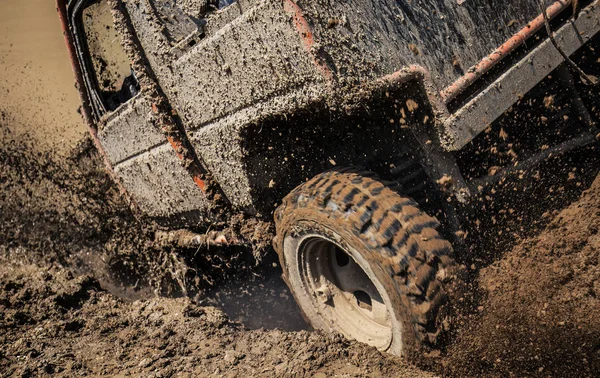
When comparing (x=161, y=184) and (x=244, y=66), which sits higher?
(x=244, y=66)

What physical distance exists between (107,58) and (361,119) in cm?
241

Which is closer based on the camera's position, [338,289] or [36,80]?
[338,289]

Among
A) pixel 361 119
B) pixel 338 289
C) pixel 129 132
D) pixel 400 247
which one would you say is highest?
pixel 129 132

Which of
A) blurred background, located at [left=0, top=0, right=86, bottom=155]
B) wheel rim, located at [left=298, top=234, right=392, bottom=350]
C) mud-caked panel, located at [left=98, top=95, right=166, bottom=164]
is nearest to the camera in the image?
wheel rim, located at [left=298, top=234, right=392, bottom=350]

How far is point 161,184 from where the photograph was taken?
11.2ft

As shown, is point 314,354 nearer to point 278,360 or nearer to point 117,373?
point 278,360

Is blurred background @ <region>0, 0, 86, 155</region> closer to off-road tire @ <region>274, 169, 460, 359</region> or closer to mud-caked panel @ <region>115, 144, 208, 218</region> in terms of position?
mud-caked panel @ <region>115, 144, 208, 218</region>

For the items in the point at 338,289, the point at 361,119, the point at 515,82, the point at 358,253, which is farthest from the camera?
the point at 338,289

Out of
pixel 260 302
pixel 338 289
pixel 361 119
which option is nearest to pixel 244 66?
pixel 361 119

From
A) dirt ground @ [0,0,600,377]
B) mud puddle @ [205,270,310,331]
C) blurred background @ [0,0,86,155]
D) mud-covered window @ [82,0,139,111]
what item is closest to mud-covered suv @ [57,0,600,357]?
dirt ground @ [0,0,600,377]

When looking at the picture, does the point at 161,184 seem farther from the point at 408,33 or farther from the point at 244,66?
the point at 408,33

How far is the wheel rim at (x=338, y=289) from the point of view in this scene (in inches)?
99.1

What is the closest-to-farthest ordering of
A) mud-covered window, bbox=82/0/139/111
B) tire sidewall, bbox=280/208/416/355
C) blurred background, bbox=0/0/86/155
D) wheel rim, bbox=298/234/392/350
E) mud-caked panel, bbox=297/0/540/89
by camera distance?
mud-caked panel, bbox=297/0/540/89 → tire sidewall, bbox=280/208/416/355 → wheel rim, bbox=298/234/392/350 → mud-covered window, bbox=82/0/139/111 → blurred background, bbox=0/0/86/155

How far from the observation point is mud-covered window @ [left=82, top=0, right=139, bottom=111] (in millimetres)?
3693
